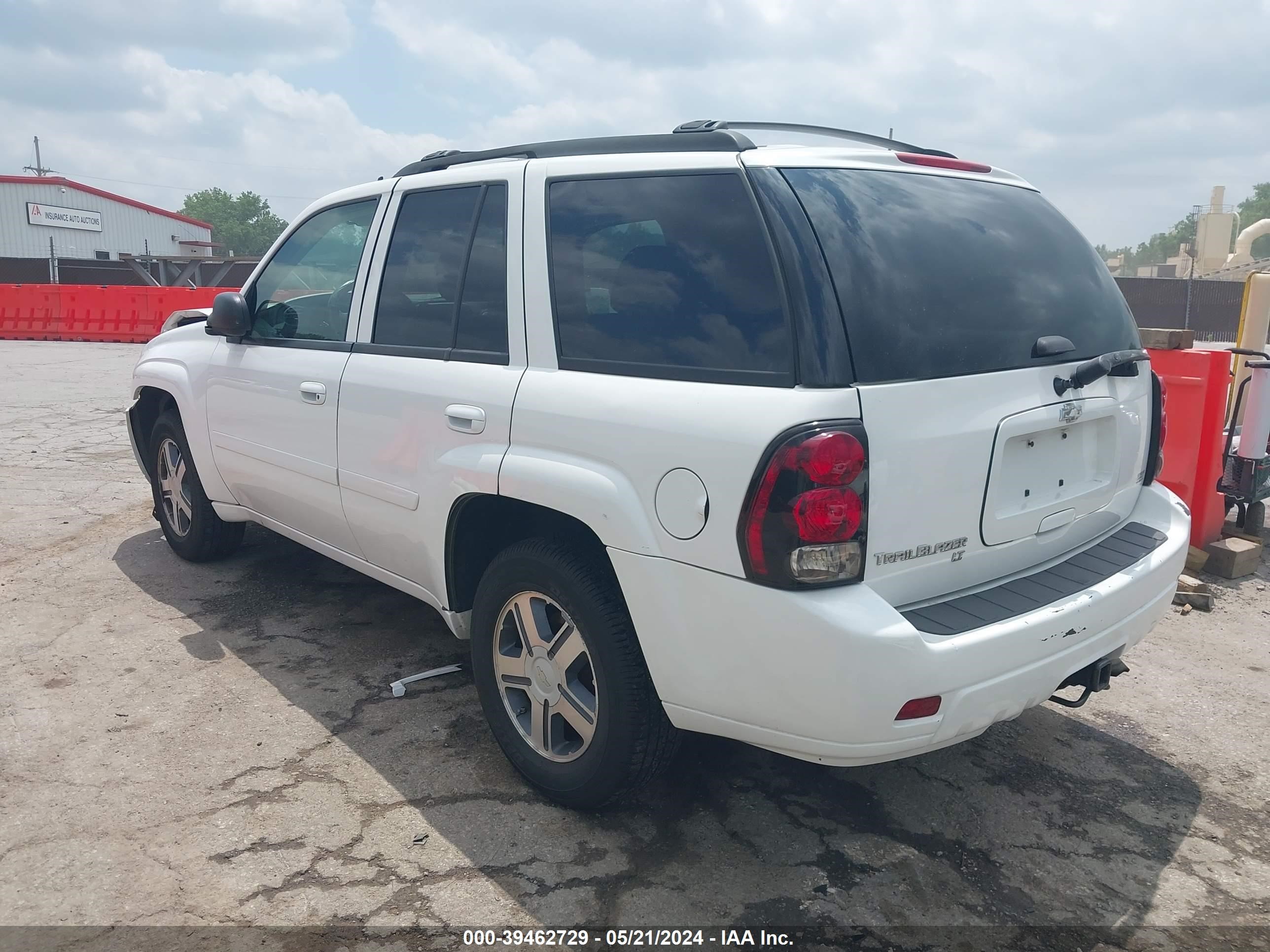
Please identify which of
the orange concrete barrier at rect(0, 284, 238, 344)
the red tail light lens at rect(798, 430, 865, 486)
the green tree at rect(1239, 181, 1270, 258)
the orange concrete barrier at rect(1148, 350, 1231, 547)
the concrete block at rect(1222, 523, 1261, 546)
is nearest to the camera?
the red tail light lens at rect(798, 430, 865, 486)

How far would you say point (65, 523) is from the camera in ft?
20.9

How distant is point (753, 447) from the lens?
2.34 metres

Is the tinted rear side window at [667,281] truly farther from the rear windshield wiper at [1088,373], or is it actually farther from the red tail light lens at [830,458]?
the rear windshield wiper at [1088,373]

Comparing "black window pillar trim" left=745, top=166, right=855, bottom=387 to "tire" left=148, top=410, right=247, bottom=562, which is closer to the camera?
"black window pillar trim" left=745, top=166, right=855, bottom=387

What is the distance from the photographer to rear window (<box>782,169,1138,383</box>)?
2.47 m

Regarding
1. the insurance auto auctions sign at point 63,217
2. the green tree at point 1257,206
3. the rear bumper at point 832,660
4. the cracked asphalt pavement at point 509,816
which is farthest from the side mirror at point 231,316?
the green tree at point 1257,206

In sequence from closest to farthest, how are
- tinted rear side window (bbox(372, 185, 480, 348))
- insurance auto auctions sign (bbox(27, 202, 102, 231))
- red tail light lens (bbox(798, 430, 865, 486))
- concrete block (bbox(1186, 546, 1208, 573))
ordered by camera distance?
red tail light lens (bbox(798, 430, 865, 486)) < tinted rear side window (bbox(372, 185, 480, 348)) < concrete block (bbox(1186, 546, 1208, 573)) < insurance auto auctions sign (bbox(27, 202, 102, 231))

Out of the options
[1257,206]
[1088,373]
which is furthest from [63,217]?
[1257,206]

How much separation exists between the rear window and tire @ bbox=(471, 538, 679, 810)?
101 cm

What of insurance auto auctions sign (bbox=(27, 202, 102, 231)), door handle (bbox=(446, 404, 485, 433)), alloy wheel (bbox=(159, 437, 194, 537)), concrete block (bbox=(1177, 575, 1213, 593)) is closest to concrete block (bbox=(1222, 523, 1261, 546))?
concrete block (bbox=(1177, 575, 1213, 593))

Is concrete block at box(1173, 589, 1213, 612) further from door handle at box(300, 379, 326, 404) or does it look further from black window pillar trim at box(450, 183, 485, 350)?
door handle at box(300, 379, 326, 404)

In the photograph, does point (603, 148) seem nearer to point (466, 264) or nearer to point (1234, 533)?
point (466, 264)

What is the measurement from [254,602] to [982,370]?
3.80m

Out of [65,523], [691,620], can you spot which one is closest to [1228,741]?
[691,620]
